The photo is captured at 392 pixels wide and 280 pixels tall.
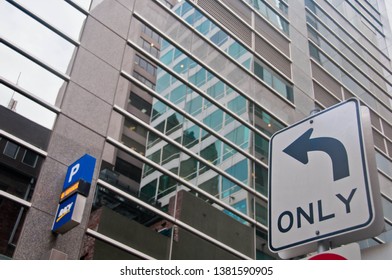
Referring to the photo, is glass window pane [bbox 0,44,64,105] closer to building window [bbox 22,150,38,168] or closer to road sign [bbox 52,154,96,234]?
building window [bbox 22,150,38,168]

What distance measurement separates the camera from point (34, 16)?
12.9m

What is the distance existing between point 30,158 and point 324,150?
29.4 feet

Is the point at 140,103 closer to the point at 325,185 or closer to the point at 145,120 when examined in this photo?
the point at 145,120

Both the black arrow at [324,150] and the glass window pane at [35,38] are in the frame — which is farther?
the glass window pane at [35,38]

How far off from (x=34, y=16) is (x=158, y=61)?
4.19 metres

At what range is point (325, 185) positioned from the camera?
3281 mm

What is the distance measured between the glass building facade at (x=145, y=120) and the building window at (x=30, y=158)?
0.03 metres

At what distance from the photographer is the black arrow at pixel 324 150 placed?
326cm

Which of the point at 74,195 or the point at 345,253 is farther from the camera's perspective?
the point at 74,195

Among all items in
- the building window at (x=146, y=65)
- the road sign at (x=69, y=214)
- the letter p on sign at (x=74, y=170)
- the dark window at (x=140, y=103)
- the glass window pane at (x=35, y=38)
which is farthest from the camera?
the building window at (x=146, y=65)

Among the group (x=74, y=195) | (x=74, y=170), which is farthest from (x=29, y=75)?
(x=74, y=195)

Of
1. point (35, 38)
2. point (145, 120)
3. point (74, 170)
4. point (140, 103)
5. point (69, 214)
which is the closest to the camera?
point (69, 214)

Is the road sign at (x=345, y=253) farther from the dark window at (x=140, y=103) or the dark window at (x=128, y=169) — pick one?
the dark window at (x=140, y=103)

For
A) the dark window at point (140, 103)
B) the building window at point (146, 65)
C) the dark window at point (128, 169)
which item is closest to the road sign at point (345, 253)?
the dark window at point (128, 169)
